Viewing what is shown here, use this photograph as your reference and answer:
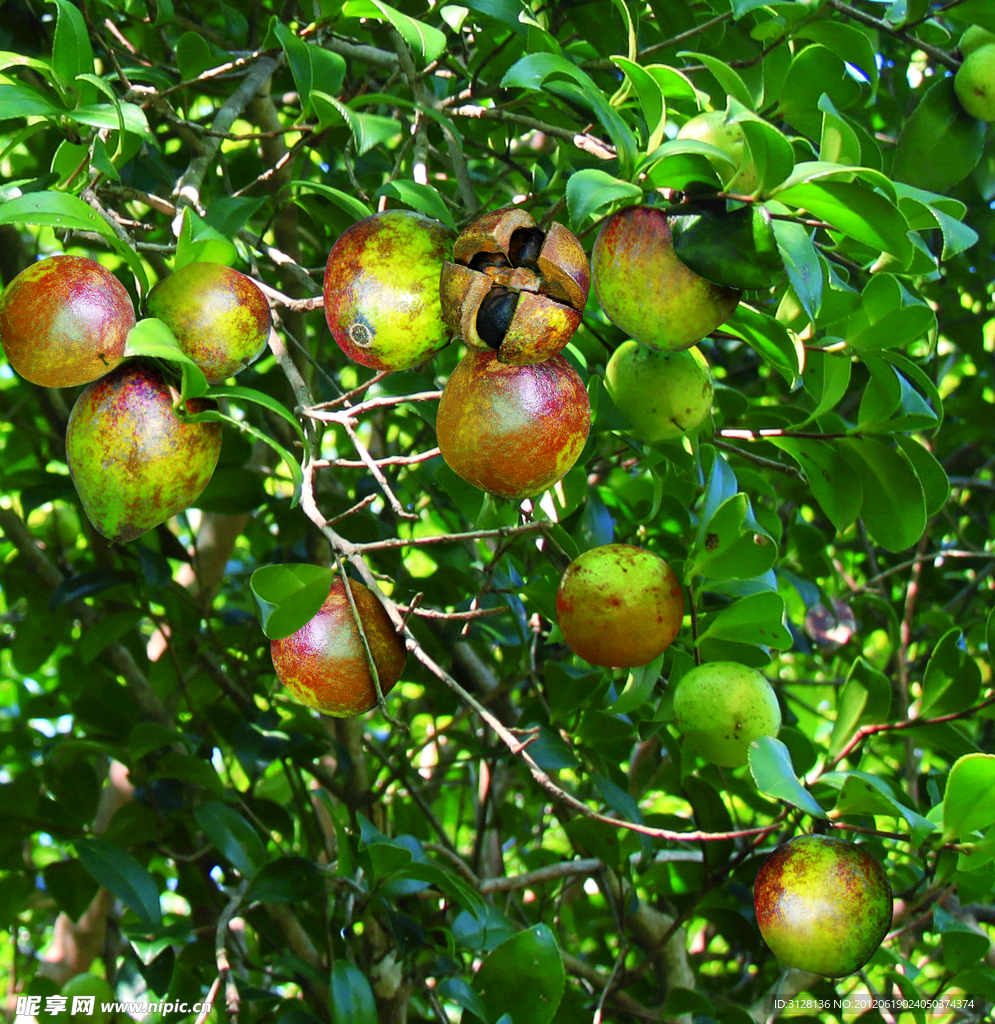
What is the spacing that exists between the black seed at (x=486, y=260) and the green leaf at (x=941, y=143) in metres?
0.79

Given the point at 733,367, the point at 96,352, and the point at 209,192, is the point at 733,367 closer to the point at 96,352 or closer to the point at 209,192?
the point at 209,192

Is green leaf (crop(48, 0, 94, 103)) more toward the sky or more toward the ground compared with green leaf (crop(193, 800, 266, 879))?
more toward the sky

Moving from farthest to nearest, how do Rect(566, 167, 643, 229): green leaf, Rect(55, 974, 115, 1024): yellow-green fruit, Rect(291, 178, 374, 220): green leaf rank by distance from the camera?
Rect(55, 974, 115, 1024): yellow-green fruit < Rect(291, 178, 374, 220): green leaf < Rect(566, 167, 643, 229): green leaf

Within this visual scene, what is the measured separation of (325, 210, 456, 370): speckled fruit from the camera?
895mm

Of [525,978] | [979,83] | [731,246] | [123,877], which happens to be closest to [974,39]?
[979,83]

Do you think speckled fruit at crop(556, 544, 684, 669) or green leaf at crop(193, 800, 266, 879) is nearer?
speckled fruit at crop(556, 544, 684, 669)

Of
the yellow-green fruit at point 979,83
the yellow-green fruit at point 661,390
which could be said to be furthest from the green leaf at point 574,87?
the yellow-green fruit at point 979,83

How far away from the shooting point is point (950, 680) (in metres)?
1.32

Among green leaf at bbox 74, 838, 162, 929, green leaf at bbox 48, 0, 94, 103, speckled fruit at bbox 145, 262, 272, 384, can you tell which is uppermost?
green leaf at bbox 48, 0, 94, 103

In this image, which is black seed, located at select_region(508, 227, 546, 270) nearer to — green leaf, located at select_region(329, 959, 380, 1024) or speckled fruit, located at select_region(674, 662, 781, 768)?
speckled fruit, located at select_region(674, 662, 781, 768)

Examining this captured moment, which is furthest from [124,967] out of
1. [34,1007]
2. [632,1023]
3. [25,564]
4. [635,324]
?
[635,324]

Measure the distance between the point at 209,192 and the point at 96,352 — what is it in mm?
1132

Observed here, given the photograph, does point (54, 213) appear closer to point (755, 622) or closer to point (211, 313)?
point (211, 313)

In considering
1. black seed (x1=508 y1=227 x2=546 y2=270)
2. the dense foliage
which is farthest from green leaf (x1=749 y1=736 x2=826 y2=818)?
black seed (x1=508 y1=227 x2=546 y2=270)
